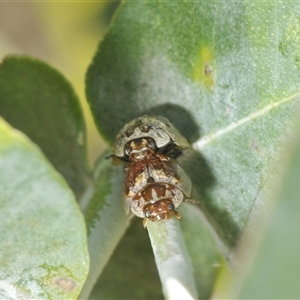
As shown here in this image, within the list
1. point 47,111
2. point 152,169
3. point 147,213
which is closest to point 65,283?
point 147,213

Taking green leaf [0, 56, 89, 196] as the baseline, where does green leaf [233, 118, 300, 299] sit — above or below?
below

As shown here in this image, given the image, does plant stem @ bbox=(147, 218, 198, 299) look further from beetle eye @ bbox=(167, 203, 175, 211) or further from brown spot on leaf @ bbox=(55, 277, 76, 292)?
brown spot on leaf @ bbox=(55, 277, 76, 292)

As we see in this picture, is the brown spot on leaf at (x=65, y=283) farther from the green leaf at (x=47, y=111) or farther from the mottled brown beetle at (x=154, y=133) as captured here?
the green leaf at (x=47, y=111)

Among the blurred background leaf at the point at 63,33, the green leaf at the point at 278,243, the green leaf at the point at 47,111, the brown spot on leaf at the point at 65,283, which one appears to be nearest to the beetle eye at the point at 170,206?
the brown spot on leaf at the point at 65,283

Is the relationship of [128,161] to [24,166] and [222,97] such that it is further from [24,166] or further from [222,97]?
[24,166]

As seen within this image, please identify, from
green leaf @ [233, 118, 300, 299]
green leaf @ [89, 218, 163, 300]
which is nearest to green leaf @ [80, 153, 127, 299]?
green leaf @ [89, 218, 163, 300]

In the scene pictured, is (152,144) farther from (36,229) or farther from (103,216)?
(36,229)
